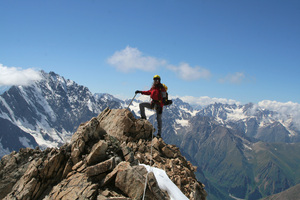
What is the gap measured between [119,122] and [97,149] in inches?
282

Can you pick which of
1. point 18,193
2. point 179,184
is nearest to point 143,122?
point 179,184

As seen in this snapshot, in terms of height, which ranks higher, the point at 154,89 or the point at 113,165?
the point at 154,89

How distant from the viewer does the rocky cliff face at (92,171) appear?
1156 centimetres

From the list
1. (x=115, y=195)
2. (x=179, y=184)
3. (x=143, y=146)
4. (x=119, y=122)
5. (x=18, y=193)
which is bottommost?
(x=18, y=193)

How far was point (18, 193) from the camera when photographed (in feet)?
43.5

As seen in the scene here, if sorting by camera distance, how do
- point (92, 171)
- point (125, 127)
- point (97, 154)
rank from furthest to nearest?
point (125, 127) → point (97, 154) → point (92, 171)

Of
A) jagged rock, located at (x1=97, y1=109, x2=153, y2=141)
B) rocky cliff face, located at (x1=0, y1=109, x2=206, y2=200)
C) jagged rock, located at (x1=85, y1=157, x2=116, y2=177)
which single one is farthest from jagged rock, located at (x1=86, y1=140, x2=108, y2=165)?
jagged rock, located at (x1=97, y1=109, x2=153, y2=141)

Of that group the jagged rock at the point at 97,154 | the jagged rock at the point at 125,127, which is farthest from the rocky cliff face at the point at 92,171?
the jagged rock at the point at 125,127

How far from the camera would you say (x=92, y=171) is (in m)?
12.2

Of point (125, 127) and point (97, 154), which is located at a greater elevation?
point (125, 127)

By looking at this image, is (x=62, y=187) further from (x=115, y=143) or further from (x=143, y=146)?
(x=143, y=146)

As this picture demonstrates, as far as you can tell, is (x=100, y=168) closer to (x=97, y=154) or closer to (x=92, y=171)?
(x=92, y=171)

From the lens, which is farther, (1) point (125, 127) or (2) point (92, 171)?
(1) point (125, 127)

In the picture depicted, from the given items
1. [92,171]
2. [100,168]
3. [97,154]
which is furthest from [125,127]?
[92,171]
